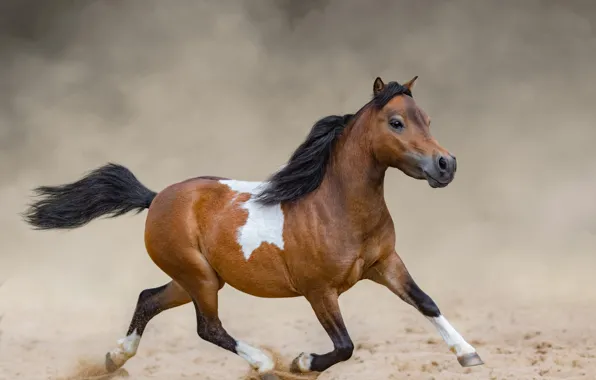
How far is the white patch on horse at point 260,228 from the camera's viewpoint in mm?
3971

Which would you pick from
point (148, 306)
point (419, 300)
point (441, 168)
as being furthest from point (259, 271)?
point (441, 168)

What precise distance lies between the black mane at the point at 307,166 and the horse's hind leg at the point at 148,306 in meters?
0.89

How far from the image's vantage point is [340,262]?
378cm

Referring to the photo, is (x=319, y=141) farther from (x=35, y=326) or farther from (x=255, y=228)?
(x=35, y=326)

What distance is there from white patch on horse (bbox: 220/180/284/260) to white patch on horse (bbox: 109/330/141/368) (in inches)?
42.3

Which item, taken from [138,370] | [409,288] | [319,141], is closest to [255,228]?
[319,141]

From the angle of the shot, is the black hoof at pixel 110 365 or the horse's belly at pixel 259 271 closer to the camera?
the horse's belly at pixel 259 271

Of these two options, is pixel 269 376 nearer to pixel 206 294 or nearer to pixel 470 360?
pixel 206 294

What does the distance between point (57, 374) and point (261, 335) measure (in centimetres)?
204

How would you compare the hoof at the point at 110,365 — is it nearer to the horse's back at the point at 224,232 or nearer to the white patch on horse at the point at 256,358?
the horse's back at the point at 224,232

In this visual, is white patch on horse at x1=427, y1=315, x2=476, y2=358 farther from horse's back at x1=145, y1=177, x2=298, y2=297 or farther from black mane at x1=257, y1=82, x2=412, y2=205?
black mane at x1=257, y1=82, x2=412, y2=205

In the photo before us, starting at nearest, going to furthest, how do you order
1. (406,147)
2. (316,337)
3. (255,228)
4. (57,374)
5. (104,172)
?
1. (406,147)
2. (255,228)
3. (104,172)
4. (57,374)
5. (316,337)

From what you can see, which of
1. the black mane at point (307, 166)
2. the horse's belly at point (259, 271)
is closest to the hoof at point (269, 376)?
the horse's belly at point (259, 271)

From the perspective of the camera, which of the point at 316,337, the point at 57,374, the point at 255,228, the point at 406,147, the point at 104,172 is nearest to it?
the point at 406,147
